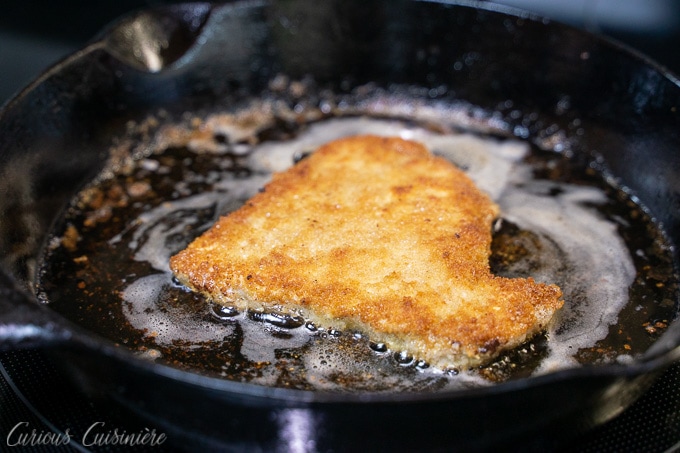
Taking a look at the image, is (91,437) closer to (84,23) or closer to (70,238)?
(70,238)

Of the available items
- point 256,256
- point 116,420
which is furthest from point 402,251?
point 116,420

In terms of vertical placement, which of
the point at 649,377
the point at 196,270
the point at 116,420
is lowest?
the point at 116,420

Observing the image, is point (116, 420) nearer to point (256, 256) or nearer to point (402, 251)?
point (256, 256)

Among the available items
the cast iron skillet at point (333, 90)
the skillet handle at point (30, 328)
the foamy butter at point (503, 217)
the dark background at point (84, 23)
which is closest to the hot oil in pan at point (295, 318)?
the foamy butter at point (503, 217)

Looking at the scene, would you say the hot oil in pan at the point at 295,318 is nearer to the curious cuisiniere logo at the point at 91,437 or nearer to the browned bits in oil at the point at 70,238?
the browned bits in oil at the point at 70,238

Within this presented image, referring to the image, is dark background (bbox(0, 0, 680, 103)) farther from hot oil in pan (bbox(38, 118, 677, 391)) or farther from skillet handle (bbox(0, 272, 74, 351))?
skillet handle (bbox(0, 272, 74, 351))

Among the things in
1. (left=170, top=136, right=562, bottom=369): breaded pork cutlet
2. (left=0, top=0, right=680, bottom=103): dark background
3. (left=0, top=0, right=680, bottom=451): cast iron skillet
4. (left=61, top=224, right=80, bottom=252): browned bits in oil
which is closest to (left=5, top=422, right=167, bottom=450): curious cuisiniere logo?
(left=0, top=0, right=680, bottom=451): cast iron skillet
